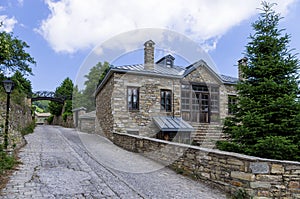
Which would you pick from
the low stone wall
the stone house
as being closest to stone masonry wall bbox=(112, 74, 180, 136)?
the stone house

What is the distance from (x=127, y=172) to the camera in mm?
4789

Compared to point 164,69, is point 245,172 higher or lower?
lower

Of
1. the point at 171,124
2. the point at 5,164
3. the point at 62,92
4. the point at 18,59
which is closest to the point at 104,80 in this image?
the point at 171,124

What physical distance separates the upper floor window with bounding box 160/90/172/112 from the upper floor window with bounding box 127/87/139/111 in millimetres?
1342

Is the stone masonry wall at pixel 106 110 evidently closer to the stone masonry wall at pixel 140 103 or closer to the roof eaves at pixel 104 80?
the stone masonry wall at pixel 140 103

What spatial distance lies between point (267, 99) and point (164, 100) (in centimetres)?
635

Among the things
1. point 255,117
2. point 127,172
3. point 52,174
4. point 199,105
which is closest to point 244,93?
point 255,117

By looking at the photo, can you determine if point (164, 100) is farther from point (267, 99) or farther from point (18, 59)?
point (18, 59)

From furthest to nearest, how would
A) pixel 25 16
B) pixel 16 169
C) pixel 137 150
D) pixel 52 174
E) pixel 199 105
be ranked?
pixel 199 105, pixel 25 16, pixel 137 150, pixel 16 169, pixel 52 174

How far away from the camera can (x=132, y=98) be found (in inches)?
411

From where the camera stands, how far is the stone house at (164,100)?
10.2m

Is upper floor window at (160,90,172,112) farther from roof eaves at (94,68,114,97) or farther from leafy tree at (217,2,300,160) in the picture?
leafy tree at (217,2,300,160)

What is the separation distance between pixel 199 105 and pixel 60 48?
7890 millimetres

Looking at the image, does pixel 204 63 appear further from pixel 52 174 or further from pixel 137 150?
pixel 52 174
